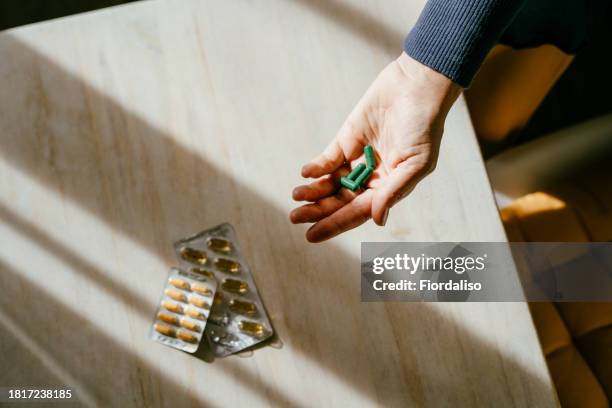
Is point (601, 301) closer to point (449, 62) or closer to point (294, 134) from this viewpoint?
point (449, 62)

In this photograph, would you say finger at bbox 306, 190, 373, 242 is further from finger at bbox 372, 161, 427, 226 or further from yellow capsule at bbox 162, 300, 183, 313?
yellow capsule at bbox 162, 300, 183, 313

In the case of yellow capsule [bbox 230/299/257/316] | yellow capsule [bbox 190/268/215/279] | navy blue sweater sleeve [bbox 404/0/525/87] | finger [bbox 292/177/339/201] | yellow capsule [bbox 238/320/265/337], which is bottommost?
yellow capsule [bbox 238/320/265/337]

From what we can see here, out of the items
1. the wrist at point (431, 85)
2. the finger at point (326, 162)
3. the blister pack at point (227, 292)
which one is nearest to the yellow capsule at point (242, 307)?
the blister pack at point (227, 292)

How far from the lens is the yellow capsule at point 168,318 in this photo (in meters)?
0.93

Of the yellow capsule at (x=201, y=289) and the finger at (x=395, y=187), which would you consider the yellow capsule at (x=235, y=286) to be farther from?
the finger at (x=395, y=187)

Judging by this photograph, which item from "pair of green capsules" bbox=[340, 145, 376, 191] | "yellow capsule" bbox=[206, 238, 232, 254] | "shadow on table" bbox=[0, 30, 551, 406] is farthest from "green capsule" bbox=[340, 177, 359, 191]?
"yellow capsule" bbox=[206, 238, 232, 254]

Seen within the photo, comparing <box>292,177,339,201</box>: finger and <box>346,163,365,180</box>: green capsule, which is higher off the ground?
<box>346,163,365,180</box>: green capsule

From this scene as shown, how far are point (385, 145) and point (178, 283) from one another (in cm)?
44

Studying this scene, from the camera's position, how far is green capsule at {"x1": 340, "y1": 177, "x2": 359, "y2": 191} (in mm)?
959

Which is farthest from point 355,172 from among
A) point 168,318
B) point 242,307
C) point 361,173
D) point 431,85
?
point 168,318

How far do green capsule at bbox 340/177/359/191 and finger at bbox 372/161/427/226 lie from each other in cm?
6

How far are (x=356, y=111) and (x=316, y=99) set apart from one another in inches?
3.3

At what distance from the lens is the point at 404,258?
94cm

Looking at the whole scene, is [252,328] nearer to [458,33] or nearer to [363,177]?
[363,177]
